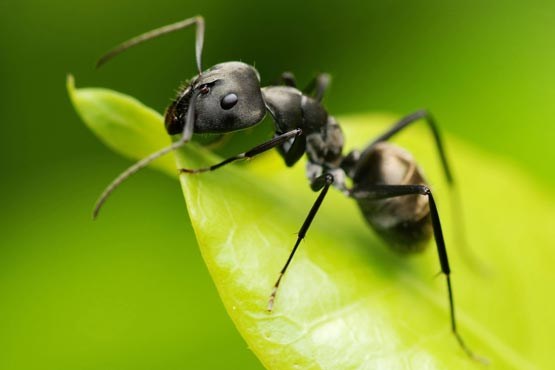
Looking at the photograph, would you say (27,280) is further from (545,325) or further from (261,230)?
(545,325)

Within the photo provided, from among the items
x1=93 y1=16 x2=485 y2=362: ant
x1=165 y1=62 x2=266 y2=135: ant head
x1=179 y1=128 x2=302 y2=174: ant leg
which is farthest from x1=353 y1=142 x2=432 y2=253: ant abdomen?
x1=165 y1=62 x2=266 y2=135: ant head

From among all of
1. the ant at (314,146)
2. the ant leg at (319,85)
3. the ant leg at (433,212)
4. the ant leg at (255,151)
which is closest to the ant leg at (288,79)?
the ant at (314,146)

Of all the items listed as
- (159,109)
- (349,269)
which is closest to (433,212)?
(349,269)

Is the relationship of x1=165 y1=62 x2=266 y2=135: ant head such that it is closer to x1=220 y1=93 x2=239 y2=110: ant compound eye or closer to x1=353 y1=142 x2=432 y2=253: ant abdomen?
x1=220 y1=93 x2=239 y2=110: ant compound eye

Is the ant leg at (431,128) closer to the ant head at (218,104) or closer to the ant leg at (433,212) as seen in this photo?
the ant leg at (433,212)

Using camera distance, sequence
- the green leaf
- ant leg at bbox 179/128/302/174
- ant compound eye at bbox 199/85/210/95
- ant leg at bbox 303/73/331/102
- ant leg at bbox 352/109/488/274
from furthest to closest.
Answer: ant leg at bbox 303/73/331/102 < ant leg at bbox 352/109/488/274 < ant compound eye at bbox 199/85/210/95 < ant leg at bbox 179/128/302/174 < the green leaf

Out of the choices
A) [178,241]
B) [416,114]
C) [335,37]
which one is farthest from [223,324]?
[335,37]

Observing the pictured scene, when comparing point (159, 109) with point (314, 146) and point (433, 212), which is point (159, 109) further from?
point (433, 212)
